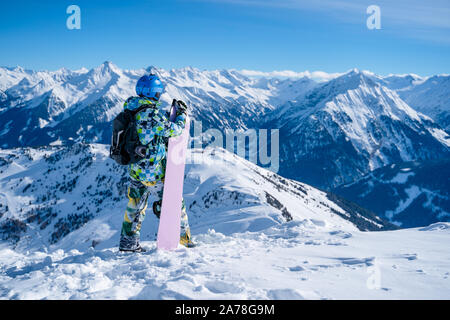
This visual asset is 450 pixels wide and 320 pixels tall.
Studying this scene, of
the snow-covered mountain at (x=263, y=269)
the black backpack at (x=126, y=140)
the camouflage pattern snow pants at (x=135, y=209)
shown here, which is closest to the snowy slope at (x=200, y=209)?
the snow-covered mountain at (x=263, y=269)

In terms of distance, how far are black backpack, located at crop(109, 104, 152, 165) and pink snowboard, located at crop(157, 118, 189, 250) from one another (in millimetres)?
851

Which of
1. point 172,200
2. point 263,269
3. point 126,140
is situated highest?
point 126,140

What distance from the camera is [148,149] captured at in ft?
26.2

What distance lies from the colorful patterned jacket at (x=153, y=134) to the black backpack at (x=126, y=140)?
4.2 inches

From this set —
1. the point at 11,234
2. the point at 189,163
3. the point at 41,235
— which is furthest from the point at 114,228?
the point at 11,234

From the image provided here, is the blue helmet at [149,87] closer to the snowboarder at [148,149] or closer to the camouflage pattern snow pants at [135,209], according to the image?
the snowboarder at [148,149]

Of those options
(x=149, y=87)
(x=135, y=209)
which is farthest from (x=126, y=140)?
(x=135, y=209)

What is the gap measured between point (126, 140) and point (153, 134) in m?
0.66

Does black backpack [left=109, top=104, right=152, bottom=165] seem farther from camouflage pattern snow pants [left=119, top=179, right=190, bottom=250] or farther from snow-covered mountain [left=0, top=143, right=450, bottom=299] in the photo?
snow-covered mountain [left=0, top=143, right=450, bottom=299]

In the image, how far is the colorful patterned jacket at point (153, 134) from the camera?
780cm

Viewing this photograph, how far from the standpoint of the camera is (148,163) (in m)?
8.05

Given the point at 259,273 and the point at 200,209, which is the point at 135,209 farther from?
the point at 200,209
